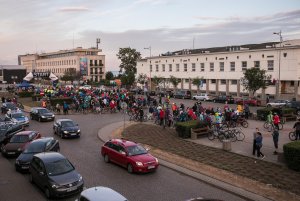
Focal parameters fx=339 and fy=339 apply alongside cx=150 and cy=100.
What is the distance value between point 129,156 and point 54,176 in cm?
456

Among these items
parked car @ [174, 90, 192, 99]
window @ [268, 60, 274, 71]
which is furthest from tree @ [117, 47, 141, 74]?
window @ [268, 60, 274, 71]

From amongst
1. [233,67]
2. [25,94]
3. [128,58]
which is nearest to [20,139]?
[25,94]

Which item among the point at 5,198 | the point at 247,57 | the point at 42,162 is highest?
the point at 247,57

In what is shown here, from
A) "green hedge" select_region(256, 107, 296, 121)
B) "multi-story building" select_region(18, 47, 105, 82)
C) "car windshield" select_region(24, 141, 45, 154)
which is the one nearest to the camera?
"car windshield" select_region(24, 141, 45, 154)

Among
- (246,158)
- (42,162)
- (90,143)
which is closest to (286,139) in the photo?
(246,158)

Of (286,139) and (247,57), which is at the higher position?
(247,57)

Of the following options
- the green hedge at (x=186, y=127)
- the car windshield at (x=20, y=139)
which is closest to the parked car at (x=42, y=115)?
the car windshield at (x=20, y=139)

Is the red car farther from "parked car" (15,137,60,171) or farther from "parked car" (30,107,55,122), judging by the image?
"parked car" (30,107,55,122)

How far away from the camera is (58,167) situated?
48.4 feet

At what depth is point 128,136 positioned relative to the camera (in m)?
26.4

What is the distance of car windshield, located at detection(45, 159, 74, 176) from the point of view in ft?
47.2

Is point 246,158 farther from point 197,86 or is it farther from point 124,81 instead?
point 124,81

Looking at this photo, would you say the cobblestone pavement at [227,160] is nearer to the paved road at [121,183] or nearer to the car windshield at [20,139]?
the paved road at [121,183]

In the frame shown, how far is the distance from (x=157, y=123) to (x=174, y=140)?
779cm
